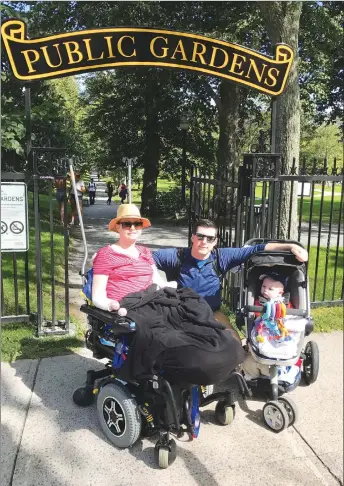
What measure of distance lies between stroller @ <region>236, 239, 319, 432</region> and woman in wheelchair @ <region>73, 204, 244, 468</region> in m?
0.34

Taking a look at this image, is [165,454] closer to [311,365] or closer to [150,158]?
[311,365]

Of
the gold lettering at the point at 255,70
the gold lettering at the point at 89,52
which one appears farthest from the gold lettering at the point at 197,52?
the gold lettering at the point at 89,52

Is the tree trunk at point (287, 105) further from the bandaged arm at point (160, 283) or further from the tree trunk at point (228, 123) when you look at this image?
the tree trunk at point (228, 123)

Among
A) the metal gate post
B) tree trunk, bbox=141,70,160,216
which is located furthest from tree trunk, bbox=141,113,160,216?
the metal gate post

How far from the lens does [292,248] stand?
3553 mm

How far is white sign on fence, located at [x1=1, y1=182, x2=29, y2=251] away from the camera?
14.4 feet

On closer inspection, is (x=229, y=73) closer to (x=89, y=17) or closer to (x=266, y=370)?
(x=266, y=370)

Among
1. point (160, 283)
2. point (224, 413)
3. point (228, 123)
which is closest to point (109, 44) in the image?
point (160, 283)

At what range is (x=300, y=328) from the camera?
3250mm

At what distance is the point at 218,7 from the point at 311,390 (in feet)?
42.0

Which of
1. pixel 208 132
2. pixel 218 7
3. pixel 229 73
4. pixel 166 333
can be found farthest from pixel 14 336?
pixel 208 132

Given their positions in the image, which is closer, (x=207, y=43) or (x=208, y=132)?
(x=207, y=43)

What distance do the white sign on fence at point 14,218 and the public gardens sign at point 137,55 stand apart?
1.09m

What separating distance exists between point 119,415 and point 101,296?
81 cm
